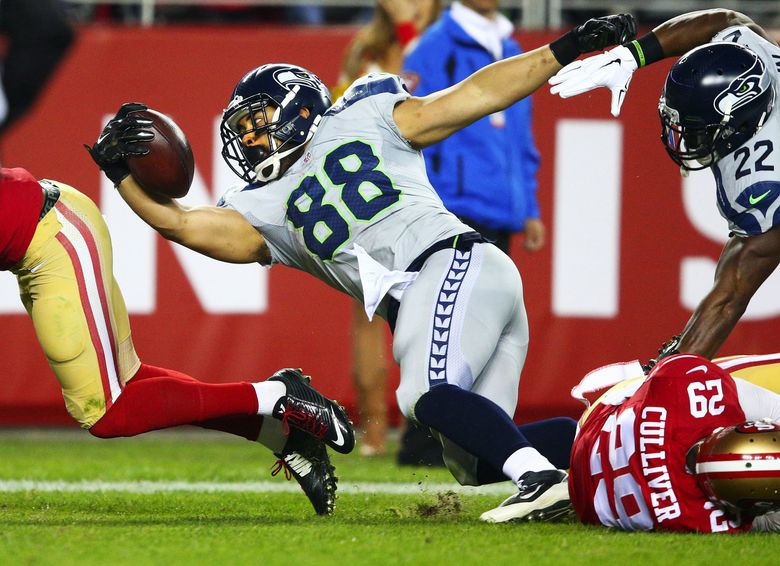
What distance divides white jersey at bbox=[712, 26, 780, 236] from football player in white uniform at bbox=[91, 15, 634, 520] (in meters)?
0.48

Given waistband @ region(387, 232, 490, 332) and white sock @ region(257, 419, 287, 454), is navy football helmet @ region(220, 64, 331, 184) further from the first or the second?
white sock @ region(257, 419, 287, 454)

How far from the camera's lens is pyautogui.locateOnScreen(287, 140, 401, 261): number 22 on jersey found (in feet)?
11.8

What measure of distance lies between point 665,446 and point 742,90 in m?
1.17

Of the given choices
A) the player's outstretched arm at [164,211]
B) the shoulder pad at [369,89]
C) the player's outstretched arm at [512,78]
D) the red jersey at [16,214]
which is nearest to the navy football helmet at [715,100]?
the player's outstretched arm at [512,78]

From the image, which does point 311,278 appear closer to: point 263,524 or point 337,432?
point 337,432

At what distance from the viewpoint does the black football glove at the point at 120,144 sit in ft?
11.7

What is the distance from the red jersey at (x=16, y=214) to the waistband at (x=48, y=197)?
0.08 feet

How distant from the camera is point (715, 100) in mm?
3631

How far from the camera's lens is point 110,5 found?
23.2 ft

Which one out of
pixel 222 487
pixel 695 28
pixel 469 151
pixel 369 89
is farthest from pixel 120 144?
pixel 469 151

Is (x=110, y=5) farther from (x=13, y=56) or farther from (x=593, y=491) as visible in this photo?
(x=593, y=491)

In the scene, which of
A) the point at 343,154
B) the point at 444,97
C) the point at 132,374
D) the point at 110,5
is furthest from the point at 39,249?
the point at 110,5

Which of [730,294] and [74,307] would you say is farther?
[730,294]

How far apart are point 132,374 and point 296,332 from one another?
2258 mm
